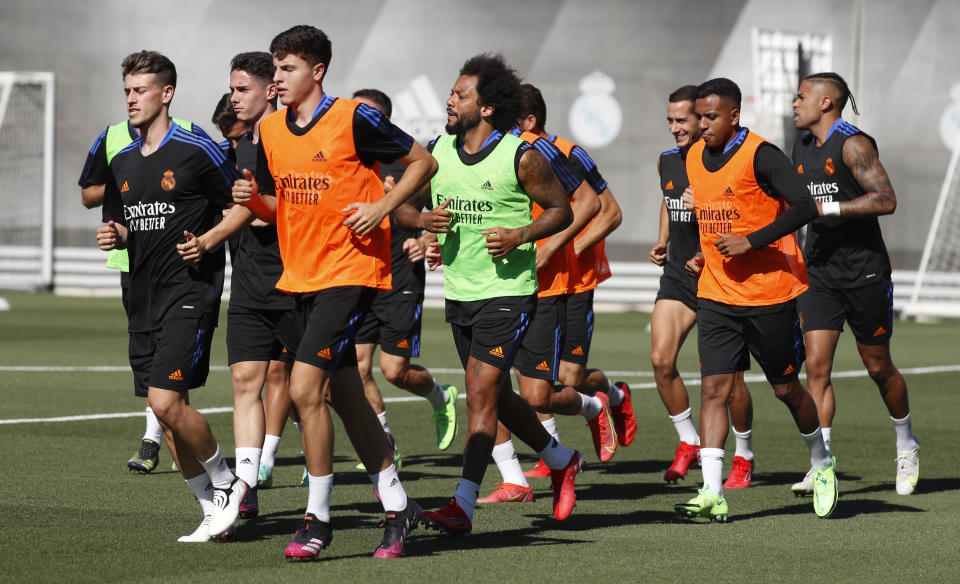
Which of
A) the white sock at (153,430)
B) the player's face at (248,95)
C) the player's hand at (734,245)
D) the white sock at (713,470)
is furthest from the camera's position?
the white sock at (153,430)

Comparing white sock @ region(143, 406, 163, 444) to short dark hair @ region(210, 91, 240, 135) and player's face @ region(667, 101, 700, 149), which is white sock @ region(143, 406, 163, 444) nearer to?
short dark hair @ region(210, 91, 240, 135)

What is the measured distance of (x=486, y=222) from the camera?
7.53 m

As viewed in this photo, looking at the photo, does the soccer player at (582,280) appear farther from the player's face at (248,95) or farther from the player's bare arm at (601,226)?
the player's face at (248,95)

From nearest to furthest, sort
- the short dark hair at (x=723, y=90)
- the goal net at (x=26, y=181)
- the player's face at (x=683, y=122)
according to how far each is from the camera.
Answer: the short dark hair at (x=723, y=90), the player's face at (x=683, y=122), the goal net at (x=26, y=181)

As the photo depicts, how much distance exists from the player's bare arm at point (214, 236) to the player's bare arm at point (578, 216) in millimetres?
2096

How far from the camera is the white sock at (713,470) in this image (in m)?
7.95

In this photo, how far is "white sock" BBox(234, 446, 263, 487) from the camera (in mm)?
7898

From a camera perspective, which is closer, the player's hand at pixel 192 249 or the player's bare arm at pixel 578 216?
the player's hand at pixel 192 249

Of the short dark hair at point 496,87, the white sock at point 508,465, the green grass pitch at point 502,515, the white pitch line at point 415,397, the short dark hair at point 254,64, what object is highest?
the short dark hair at point 254,64

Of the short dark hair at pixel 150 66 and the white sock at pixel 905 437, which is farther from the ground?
the short dark hair at pixel 150 66

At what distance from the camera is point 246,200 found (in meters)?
6.94

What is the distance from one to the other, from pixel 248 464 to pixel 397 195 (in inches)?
81.3

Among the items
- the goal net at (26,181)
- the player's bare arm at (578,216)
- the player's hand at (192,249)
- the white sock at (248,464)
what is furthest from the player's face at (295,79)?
the goal net at (26,181)

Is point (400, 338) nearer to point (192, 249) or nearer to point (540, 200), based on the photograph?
point (540, 200)
